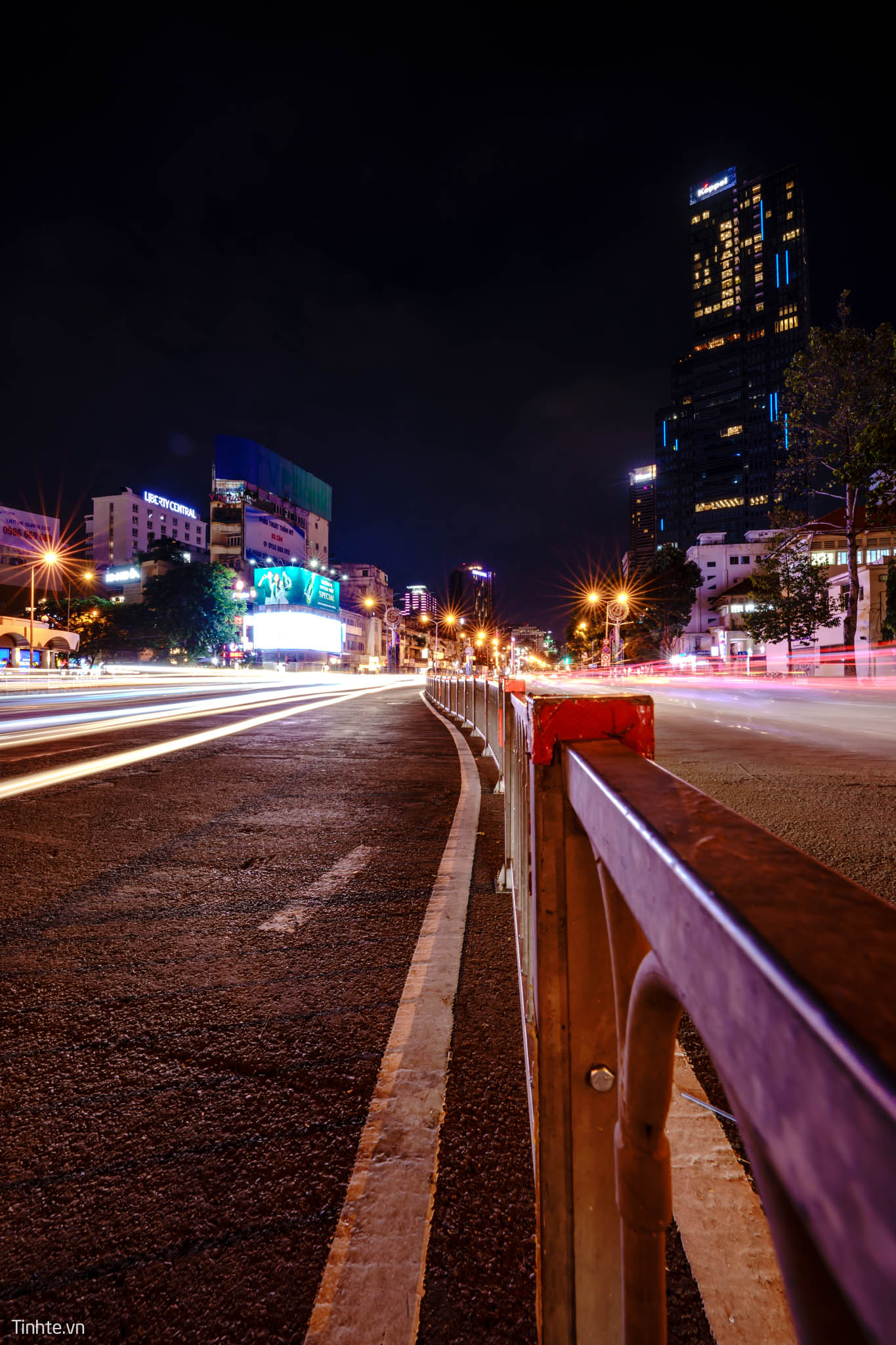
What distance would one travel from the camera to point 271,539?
108 m

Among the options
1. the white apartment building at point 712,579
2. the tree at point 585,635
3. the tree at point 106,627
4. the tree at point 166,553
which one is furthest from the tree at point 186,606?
the white apartment building at point 712,579

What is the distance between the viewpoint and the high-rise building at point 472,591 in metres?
142

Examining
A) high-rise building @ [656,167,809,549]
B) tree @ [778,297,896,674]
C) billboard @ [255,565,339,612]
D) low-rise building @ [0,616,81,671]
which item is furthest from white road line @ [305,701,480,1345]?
high-rise building @ [656,167,809,549]

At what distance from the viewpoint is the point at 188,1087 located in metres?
1.95

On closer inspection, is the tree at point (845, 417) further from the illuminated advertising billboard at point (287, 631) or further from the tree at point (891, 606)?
the illuminated advertising billboard at point (287, 631)

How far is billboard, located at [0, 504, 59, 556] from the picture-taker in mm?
92125

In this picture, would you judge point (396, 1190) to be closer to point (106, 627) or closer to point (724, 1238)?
point (724, 1238)

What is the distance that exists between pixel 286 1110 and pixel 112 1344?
0.63 m

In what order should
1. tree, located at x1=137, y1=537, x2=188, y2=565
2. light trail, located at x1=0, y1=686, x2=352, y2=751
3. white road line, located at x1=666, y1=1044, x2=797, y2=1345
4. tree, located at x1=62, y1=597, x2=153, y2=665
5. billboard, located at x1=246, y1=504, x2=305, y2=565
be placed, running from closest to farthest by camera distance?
white road line, located at x1=666, y1=1044, x2=797, y2=1345, light trail, located at x1=0, y1=686, x2=352, y2=751, tree, located at x1=62, y1=597, x2=153, y2=665, tree, located at x1=137, y1=537, x2=188, y2=565, billboard, located at x1=246, y1=504, x2=305, y2=565

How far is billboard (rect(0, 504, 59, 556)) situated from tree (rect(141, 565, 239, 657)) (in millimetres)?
40264

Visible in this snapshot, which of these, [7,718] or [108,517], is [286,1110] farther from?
[108,517]

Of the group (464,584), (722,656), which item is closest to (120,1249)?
(722,656)

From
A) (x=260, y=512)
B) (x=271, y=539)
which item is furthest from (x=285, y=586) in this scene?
(x=260, y=512)

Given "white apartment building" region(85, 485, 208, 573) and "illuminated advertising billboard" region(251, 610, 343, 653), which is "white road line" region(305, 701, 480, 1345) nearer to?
"illuminated advertising billboard" region(251, 610, 343, 653)
